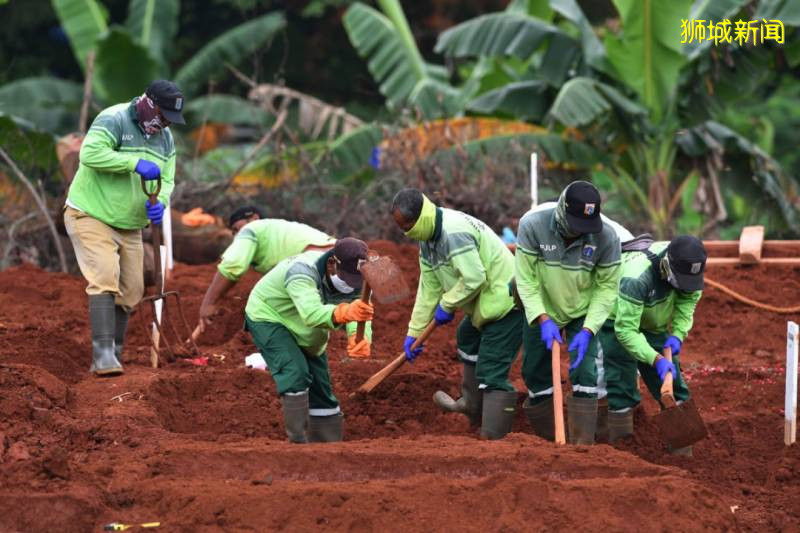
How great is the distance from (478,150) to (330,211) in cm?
218

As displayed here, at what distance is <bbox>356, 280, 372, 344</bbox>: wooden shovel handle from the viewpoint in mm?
9094

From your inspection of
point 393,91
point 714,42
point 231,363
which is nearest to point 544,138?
point 714,42

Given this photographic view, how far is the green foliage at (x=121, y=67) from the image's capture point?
22.0 m

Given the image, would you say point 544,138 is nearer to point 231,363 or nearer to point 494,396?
point 231,363

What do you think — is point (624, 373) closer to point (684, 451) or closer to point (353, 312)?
point (684, 451)

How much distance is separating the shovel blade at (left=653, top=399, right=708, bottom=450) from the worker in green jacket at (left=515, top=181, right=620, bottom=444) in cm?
47

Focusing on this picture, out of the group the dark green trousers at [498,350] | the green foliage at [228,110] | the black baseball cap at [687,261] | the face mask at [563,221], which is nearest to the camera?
the face mask at [563,221]

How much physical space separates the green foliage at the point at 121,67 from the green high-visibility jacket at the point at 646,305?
13.9 m

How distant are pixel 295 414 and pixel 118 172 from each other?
7.89ft

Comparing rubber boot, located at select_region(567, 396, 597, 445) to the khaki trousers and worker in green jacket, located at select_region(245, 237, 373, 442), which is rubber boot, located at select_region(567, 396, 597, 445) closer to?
worker in green jacket, located at select_region(245, 237, 373, 442)

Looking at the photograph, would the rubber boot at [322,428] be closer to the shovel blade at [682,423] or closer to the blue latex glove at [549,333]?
the blue latex glove at [549,333]

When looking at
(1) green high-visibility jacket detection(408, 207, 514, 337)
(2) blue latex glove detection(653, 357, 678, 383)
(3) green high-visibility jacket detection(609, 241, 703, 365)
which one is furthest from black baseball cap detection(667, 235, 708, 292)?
(1) green high-visibility jacket detection(408, 207, 514, 337)

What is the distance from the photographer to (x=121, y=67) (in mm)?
22531

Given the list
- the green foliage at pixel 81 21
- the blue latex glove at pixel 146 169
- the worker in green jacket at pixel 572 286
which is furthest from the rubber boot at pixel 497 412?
the green foliage at pixel 81 21
